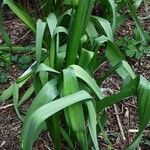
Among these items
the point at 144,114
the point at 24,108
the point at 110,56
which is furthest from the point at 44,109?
the point at 24,108

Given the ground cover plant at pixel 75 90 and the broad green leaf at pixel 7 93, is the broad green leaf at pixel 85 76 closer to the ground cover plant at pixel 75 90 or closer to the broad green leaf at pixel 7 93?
the ground cover plant at pixel 75 90

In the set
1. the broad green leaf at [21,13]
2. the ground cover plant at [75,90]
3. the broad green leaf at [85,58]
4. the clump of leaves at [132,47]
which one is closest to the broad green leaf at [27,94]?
the ground cover plant at [75,90]

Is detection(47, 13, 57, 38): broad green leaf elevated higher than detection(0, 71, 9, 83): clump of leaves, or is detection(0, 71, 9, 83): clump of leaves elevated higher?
detection(47, 13, 57, 38): broad green leaf

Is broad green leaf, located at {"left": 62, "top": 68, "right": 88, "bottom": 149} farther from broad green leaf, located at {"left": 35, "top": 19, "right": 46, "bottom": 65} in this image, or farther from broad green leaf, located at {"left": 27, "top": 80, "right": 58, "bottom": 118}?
broad green leaf, located at {"left": 35, "top": 19, "right": 46, "bottom": 65}

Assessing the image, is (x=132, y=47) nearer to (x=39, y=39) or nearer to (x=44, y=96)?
(x=39, y=39)

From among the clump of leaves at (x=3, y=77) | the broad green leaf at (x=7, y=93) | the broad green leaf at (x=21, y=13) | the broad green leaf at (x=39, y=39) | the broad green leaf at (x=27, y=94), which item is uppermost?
the broad green leaf at (x=21, y=13)

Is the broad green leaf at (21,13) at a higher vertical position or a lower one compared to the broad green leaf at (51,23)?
higher

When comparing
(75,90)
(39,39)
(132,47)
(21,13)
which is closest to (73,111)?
(75,90)

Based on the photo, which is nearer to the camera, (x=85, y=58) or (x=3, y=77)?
(x=85, y=58)

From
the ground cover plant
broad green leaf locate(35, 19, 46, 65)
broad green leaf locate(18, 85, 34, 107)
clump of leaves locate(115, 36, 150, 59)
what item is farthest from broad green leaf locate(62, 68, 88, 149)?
clump of leaves locate(115, 36, 150, 59)
